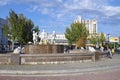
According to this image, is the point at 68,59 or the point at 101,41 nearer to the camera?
the point at 68,59

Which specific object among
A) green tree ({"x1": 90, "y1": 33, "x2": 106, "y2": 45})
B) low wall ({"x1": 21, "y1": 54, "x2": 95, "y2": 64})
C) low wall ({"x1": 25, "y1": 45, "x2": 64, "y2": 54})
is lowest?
low wall ({"x1": 21, "y1": 54, "x2": 95, "y2": 64})

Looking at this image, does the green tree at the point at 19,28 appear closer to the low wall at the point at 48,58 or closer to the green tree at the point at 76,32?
the green tree at the point at 76,32

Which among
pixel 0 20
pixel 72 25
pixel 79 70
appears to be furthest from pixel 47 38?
pixel 0 20

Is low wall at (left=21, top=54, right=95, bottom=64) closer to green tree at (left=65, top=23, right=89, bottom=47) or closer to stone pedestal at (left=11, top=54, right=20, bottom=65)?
stone pedestal at (left=11, top=54, right=20, bottom=65)

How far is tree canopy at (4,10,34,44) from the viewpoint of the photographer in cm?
6650

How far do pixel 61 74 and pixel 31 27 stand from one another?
51613 mm

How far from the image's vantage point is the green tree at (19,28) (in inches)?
2618

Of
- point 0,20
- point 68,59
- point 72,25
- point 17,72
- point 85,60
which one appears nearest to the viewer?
point 17,72

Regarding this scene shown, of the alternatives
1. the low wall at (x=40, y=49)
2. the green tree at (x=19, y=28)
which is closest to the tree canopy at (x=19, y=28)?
the green tree at (x=19, y=28)

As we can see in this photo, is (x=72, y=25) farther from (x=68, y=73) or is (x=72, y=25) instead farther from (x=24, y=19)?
(x=68, y=73)

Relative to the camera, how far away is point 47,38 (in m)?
41.2

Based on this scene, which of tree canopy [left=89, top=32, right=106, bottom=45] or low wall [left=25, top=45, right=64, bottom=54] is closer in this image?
low wall [left=25, top=45, right=64, bottom=54]

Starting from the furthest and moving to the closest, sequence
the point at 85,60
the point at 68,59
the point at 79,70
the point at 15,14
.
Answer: the point at 15,14 < the point at 85,60 < the point at 68,59 < the point at 79,70

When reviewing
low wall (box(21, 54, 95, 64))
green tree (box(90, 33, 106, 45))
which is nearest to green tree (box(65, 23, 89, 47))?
green tree (box(90, 33, 106, 45))
